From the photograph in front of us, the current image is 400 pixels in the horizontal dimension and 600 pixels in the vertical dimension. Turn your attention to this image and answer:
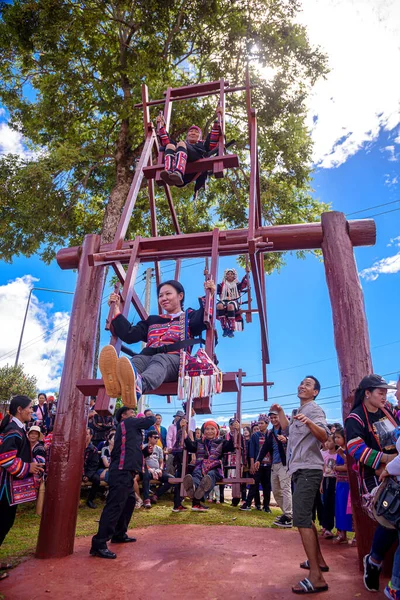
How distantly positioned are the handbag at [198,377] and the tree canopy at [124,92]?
7.63 metres

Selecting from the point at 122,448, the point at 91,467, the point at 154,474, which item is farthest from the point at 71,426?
the point at 154,474

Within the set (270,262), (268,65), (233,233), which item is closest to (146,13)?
(268,65)

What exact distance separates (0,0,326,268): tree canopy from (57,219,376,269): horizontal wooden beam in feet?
18.6

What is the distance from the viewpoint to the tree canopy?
12234 millimetres

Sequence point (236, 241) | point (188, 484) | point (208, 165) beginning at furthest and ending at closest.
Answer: point (188, 484) → point (208, 165) → point (236, 241)

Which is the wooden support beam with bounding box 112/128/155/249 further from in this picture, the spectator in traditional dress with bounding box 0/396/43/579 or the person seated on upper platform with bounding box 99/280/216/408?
the spectator in traditional dress with bounding box 0/396/43/579

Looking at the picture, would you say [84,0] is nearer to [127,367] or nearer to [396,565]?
[127,367]

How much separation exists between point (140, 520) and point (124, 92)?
11406 millimetres

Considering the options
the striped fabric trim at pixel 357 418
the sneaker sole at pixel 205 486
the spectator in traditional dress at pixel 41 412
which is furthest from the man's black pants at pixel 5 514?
the spectator in traditional dress at pixel 41 412

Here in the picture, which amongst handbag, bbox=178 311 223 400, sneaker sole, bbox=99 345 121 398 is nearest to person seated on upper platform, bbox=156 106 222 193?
handbag, bbox=178 311 223 400

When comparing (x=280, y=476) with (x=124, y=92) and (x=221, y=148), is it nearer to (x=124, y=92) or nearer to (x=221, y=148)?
(x=221, y=148)

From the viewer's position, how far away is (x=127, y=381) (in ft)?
12.3

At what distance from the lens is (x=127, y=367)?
146 inches

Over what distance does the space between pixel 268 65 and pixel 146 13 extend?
3939 millimetres
